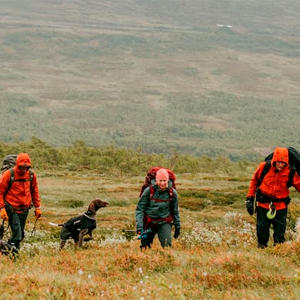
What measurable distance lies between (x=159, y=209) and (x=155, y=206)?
0.37 feet

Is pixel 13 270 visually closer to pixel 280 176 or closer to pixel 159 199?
pixel 159 199

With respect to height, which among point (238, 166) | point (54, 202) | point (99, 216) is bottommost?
point (238, 166)

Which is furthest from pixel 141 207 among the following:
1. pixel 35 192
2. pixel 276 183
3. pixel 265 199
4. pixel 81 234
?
pixel 81 234

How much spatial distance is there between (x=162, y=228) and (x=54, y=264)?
271 centimetres

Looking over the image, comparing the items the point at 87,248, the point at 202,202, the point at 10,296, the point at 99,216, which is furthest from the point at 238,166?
the point at 10,296

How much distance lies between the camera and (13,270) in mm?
10602

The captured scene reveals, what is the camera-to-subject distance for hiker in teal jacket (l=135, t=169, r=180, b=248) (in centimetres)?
1257

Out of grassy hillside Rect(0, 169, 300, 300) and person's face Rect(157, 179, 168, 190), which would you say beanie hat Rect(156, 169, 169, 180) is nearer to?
person's face Rect(157, 179, 168, 190)

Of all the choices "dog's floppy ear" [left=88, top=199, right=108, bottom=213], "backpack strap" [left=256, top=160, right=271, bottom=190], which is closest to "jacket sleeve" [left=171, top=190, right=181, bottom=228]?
"backpack strap" [left=256, top=160, right=271, bottom=190]

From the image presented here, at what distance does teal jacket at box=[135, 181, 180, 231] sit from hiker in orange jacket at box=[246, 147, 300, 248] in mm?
1669

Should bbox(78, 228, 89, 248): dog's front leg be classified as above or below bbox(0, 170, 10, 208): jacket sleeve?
below

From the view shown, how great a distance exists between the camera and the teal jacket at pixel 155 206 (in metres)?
12.6

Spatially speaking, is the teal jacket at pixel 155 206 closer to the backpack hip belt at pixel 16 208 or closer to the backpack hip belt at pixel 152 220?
the backpack hip belt at pixel 152 220

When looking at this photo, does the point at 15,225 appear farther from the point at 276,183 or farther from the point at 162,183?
the point at 276,183
